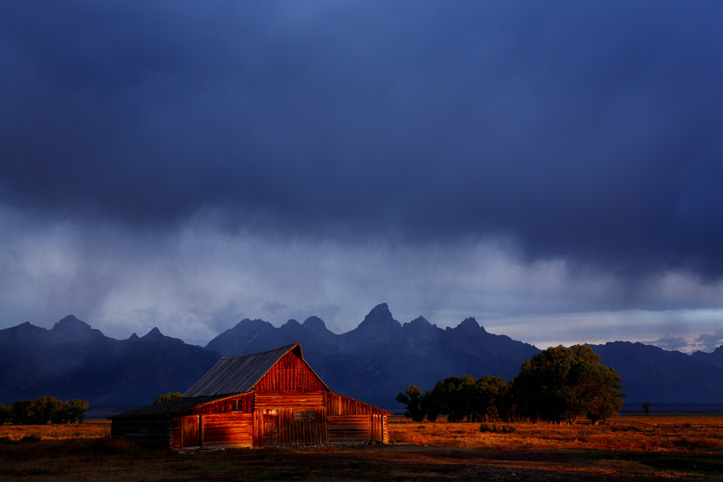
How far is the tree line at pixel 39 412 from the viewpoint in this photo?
87.8 m

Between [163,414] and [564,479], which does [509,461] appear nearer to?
[564,479]

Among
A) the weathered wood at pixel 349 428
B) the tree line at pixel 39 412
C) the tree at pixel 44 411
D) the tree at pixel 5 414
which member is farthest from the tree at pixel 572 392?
the tree at pixel 5 414

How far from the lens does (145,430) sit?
41.4 meters

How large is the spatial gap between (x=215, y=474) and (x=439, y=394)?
74767 mm

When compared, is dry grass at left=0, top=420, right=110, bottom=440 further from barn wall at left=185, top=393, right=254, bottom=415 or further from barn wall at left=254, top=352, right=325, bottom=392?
barn wall at left=254, top=352, right=325, bottom=392

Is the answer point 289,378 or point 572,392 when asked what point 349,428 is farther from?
point 572,392

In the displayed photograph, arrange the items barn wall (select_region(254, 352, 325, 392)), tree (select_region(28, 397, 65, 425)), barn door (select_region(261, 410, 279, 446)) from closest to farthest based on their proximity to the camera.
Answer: barn door (select_region(261, 410, 279, 446)) → barn wall (select_region(254, 352, 325, 392)) → tree (select_region(28, 397, 65, 425))

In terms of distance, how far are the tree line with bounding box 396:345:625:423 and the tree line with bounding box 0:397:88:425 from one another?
5788 cm

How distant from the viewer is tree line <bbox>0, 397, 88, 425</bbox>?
87.8 m

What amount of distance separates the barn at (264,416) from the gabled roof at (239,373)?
0.11 m

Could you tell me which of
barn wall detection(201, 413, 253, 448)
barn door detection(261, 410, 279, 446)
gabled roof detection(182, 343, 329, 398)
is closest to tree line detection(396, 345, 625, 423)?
gabled roof detection(182, 343, 329, 398)

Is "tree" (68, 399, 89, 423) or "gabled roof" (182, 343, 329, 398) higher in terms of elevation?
"gabled roof" (182, 343, 329, 398)

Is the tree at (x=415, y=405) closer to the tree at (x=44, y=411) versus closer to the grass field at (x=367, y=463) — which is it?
the grass field at (x=367, y=463)

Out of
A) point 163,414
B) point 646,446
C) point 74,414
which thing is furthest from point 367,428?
point 74,414
